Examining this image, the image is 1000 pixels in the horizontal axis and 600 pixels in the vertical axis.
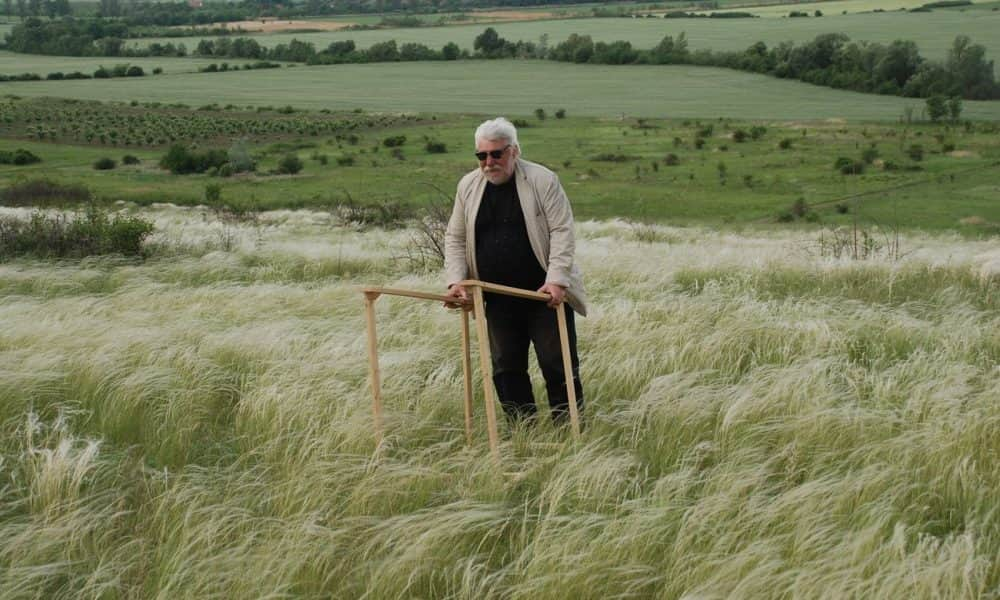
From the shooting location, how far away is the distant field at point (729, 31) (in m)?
135

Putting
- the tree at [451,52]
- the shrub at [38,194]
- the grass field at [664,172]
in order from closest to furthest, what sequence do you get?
the shrub at [38,194] → the grass field at [664,172] → the tree at [451,52]

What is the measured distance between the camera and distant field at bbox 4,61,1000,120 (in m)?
107

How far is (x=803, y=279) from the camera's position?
38.3 feet

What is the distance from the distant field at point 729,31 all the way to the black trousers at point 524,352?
12690 centimetres

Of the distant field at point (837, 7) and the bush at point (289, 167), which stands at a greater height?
the distant field at point (837, 7)

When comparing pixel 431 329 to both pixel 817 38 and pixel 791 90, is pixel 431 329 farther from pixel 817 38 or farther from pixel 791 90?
pixel 817 38

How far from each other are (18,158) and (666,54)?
99.9 metres

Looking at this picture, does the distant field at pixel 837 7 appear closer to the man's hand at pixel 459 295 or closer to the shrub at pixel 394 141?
the shrub at pixel 394 141

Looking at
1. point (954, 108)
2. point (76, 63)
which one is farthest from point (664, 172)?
Answer: point (76, 63)

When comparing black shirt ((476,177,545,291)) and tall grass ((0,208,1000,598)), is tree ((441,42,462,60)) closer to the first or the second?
tall grass ((0,208,1000,598))

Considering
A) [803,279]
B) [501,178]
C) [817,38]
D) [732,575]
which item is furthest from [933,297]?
[817,38]

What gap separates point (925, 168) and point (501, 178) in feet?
215

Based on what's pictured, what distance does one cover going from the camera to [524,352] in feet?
20.1

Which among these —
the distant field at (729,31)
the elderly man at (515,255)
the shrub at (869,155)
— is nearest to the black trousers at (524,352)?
the elderly man at (515,255)
